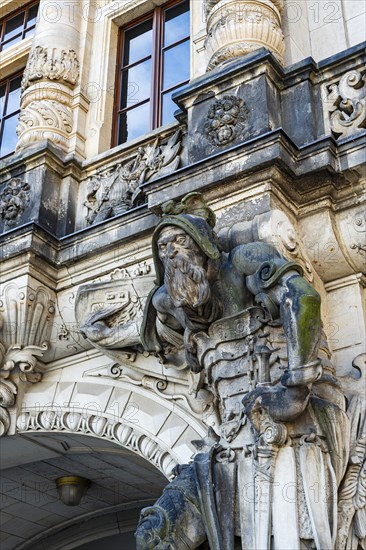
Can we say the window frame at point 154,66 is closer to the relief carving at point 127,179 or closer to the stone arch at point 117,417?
the relief carving at point 127,179

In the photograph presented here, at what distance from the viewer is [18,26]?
10.2m

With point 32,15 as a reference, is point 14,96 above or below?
below

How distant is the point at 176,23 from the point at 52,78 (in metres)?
1.49

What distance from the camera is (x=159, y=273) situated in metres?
5.55

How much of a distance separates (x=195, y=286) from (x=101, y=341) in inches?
45.1

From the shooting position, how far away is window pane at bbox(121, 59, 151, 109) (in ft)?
27.3

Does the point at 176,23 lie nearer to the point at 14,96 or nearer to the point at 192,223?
the point at 14,96

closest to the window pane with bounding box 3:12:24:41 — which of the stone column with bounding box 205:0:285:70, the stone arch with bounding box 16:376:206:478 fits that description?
the stone column with bounding box 205:0:285:70

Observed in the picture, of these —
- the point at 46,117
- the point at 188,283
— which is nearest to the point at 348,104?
the point at 188,283

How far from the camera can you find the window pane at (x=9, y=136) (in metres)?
8.93

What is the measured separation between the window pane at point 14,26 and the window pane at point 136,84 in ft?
7.39

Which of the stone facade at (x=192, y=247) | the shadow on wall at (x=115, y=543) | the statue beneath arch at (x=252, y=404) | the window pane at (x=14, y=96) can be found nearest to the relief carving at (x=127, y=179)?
the stone facade at (x=192, y=247)

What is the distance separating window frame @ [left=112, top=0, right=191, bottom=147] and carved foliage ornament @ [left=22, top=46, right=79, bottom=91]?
50 centimetres

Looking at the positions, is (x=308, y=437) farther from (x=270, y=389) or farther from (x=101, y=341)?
(x=101, y=341)
